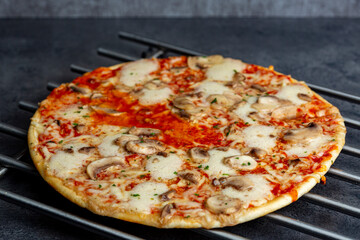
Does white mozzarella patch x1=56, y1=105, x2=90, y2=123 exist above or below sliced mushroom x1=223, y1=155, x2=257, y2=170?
above

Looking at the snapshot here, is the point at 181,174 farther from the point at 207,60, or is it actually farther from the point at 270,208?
the point at 207,60

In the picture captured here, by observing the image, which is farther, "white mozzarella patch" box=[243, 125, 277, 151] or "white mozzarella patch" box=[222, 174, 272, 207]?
"white mozzarella patch" box=[243, 125, 277, 151]

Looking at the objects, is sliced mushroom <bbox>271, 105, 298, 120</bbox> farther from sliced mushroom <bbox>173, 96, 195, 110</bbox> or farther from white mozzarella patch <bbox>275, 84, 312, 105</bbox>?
sliced mushroom <bbox>173, 96, 195, 110</bbox>

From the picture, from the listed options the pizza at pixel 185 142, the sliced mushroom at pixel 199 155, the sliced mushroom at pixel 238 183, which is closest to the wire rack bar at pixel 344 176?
the pizza at pixel 185 142

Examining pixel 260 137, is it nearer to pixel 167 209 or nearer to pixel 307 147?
pixel 307 147

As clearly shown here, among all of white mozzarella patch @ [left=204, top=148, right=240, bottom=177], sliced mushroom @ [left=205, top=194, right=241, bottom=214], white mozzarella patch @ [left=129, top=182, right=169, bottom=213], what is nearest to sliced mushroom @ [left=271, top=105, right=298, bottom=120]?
white mozzarella patch @ [left=204, top=148, right=240, bottom=177]

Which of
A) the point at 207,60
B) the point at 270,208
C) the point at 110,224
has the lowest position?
the point at 110,224

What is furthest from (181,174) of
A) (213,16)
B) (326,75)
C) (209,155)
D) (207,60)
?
(213,16)
